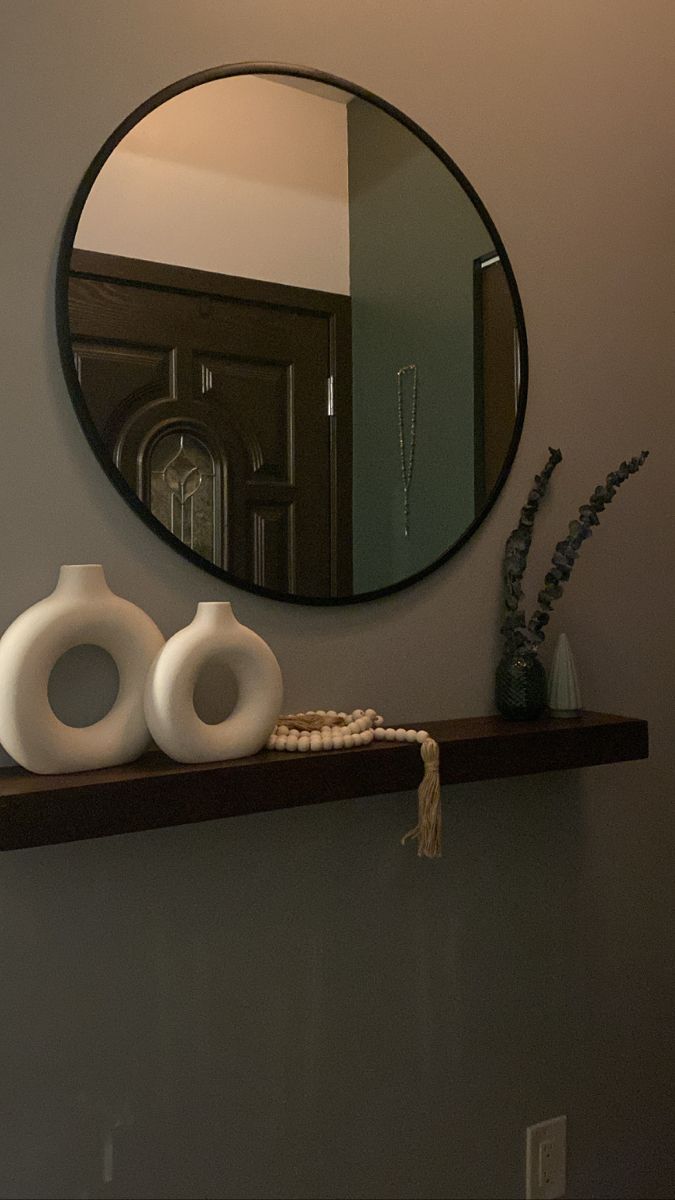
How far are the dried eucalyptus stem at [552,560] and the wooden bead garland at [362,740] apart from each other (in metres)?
0.24

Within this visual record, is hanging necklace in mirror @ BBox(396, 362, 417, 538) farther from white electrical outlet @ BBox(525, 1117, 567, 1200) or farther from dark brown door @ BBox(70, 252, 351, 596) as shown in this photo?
white electrical outlet @ BBox(525, 1117, 567, 1200)

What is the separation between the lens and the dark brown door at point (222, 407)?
1.15 metres

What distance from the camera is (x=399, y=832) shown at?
1.38m

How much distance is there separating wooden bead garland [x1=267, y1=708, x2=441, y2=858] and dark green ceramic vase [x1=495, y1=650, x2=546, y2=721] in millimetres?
171

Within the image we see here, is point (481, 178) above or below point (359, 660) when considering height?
above

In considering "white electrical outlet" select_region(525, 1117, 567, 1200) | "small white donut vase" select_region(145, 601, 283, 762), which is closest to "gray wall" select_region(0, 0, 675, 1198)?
"white electrical outlet" select_region(525, 1117, 567, 1200)

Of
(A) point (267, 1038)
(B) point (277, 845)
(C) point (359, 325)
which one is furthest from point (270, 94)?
(A) point (267, 1038)

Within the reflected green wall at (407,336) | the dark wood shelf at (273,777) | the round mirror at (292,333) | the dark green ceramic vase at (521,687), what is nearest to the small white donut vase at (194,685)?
the dark wood shelf at (273,777)

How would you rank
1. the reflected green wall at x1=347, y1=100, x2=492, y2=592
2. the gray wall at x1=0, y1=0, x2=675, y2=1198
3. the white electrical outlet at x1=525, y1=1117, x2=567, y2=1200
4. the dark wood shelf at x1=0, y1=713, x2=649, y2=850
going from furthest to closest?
1. the white electrical outlet at x1=525, y1=1117, x2=567, y2=1200
2. the reflected green wall at x1=347, y1=100, x2=492, y2=592
3. the gray wall at x1=0, y1=0, x2=675, y2=1198
4. the dark wood shelf at x1=0, y1=713, x2=649, y2=850

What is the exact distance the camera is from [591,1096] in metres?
1.55

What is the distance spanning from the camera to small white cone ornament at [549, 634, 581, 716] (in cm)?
139

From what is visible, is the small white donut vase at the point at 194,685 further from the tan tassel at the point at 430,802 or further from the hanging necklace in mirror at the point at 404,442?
the hanging necklace in mirror at the point at 404,442

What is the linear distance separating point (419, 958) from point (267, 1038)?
0.24 metres

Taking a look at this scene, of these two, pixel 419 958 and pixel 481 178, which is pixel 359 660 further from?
pixel 481 178
